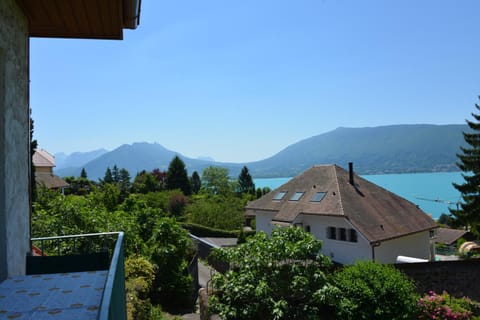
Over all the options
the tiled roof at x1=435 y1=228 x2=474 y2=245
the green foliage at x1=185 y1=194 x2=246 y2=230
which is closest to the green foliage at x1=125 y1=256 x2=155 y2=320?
the green foliage at x1=185 y1=194 x2=246 y2=230

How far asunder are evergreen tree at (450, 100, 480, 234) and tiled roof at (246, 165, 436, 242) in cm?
1077

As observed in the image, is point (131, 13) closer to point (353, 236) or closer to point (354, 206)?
point (353, 236)

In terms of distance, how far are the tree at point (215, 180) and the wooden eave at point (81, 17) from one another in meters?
63.0

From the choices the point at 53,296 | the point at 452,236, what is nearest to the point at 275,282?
the point at 53,296

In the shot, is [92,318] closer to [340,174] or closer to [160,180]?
[340,174]

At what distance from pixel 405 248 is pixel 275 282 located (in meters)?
12.9

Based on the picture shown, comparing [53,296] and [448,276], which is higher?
[53,296]

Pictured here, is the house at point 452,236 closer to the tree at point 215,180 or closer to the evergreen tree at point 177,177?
the tree at point 215,180

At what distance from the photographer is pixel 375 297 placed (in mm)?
11453

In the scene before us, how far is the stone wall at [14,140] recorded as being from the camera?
4.20 metres

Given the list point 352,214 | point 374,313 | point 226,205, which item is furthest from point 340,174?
point 226,205

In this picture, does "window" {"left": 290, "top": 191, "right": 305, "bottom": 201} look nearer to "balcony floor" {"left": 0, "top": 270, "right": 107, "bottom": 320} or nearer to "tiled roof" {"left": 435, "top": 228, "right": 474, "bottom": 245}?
"tiled roof" {"left": 435, "top": 228, "right": 474, "bottom": 245}

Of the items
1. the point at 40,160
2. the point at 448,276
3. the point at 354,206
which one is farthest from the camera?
the point at 40,160

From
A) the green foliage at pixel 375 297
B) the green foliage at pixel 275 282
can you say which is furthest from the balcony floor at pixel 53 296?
the green foliage at pixel 375 297
